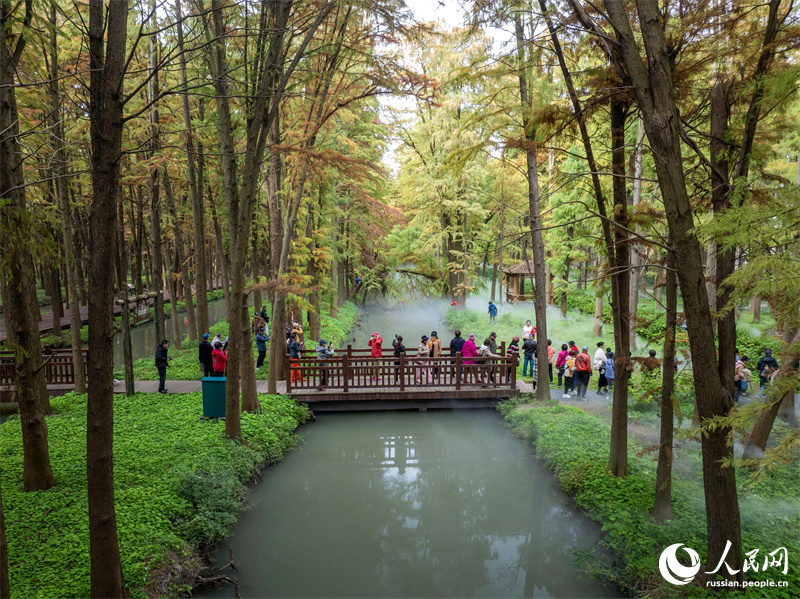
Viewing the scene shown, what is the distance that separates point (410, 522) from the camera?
28.2 feet

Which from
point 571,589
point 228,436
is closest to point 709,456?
point 571,589

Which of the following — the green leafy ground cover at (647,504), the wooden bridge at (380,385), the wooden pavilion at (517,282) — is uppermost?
the wooden pavilion at (517,282)

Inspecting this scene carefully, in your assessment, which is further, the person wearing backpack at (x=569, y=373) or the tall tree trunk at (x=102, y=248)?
the person wearing backpack at (x=569, y=373)

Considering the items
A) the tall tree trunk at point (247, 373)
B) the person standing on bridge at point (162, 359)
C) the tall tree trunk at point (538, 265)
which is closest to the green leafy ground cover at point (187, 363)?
the person standing on bridge at point (162, 359)

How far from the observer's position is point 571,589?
677cm

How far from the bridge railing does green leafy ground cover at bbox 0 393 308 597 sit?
1.60m

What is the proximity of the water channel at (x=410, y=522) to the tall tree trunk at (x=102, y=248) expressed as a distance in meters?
2.65

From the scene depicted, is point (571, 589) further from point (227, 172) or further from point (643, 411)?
point (227, 172)

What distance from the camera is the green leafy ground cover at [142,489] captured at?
5.71 m

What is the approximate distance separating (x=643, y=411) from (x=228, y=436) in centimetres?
1039

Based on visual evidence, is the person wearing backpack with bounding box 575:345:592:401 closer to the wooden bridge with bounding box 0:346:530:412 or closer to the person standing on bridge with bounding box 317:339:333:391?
the wooden bridge with bounding box 0:346:530:412

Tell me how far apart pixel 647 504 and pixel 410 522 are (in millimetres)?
3929

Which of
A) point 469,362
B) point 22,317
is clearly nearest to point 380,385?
point 469,362

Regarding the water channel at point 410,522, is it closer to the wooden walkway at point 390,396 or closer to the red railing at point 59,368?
the wooden walkway at point 390,396
